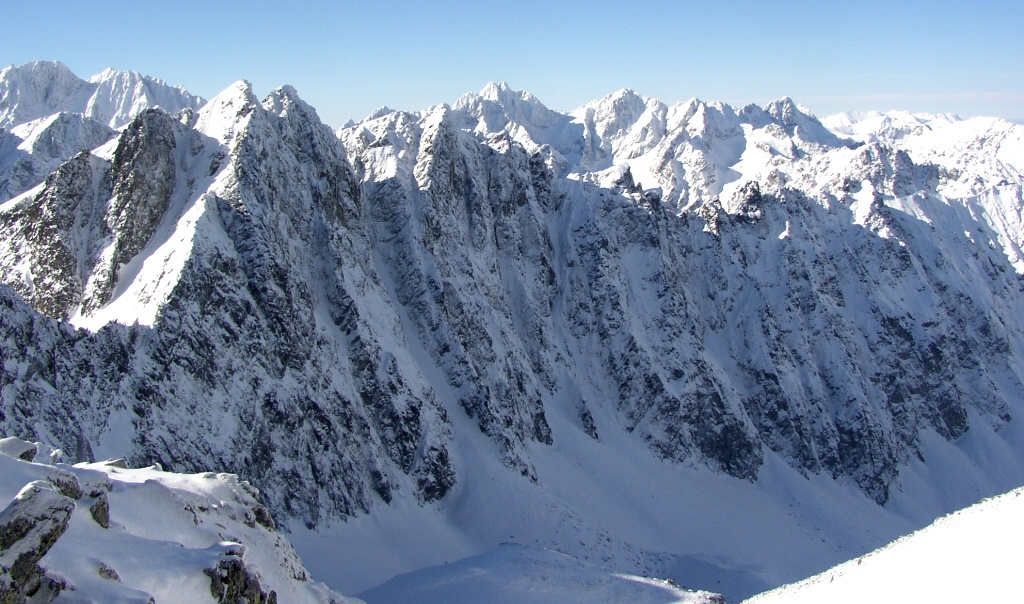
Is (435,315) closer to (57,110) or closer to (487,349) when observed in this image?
(487,349)

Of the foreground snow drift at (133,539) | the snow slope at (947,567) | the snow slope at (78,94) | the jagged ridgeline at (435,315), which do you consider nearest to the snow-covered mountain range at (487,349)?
the jagged ridgeline at (435,315)

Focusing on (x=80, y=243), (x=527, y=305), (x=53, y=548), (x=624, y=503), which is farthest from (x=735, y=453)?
(x=53, y=548)

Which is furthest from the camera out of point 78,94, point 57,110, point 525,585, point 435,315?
point 78,94

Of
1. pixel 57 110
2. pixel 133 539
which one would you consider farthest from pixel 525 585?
pixel 57 110

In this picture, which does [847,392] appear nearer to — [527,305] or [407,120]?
[527,305]

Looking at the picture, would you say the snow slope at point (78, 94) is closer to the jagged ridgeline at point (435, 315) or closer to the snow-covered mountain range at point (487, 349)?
the snow-covered mountain range at point (487, 349)

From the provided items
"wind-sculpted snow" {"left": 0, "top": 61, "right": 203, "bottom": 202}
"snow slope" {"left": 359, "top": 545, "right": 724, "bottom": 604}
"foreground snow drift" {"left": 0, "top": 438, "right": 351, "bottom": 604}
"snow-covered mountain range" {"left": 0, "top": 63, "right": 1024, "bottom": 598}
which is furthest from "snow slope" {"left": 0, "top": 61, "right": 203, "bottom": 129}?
"foreground snow drift" {"left": 0, "top": 438, "right": 351, "bottom": 604}

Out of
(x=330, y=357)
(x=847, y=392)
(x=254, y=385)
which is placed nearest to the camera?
(x=254, y=385)

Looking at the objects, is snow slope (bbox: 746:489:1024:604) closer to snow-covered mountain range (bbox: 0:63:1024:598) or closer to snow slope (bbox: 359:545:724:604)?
snow slope (bbox: 359:545:724:604)
